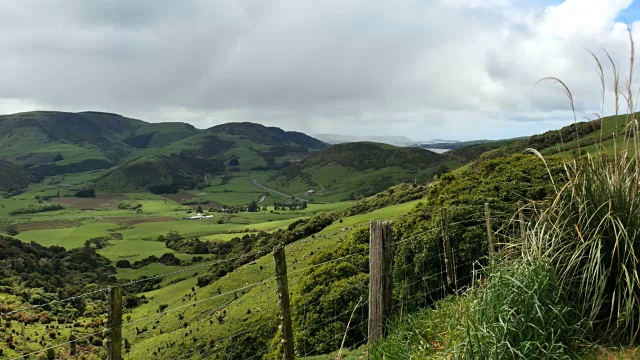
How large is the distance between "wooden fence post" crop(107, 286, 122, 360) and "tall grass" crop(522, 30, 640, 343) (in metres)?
4.65

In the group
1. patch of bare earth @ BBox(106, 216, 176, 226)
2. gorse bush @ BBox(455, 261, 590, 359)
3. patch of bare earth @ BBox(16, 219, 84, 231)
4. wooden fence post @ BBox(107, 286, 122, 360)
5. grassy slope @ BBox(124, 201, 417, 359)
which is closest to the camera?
gorse bush @ BBox(455, 261, 590, 359)

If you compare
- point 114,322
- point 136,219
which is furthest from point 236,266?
point 136,219

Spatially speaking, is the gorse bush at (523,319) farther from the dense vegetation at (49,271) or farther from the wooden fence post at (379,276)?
the dense vegetation at (49,271)

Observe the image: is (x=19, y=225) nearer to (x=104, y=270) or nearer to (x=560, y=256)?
(x=104, y=270)

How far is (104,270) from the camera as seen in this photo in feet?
303

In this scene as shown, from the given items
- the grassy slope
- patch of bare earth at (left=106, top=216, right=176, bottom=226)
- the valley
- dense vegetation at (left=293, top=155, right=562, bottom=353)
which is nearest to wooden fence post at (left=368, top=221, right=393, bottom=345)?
the valley

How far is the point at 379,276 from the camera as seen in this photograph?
6117 mm

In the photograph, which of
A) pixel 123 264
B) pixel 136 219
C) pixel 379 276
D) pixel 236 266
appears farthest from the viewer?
pixel 136 219

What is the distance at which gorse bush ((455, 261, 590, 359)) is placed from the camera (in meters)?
4.34

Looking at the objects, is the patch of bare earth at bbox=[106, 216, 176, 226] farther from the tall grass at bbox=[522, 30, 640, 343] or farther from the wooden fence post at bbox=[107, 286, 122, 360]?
the tall grass at bbox=[522, 30, 640, 343]

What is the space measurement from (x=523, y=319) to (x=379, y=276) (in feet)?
6.76

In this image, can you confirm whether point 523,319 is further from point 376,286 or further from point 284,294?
point 284,294

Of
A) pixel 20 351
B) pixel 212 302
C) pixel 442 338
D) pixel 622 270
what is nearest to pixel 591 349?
pixel 622 270

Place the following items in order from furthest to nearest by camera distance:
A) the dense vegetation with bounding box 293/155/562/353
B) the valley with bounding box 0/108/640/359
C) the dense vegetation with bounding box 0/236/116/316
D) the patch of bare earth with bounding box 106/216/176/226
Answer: the patch of bare earth with bounding box 106/216/176/226
the dense vegetation with bounding box 0/236/116/316
the valley with bounding box 0/108/640/359
the dense vegetation with bounding box 293/155/562/353
